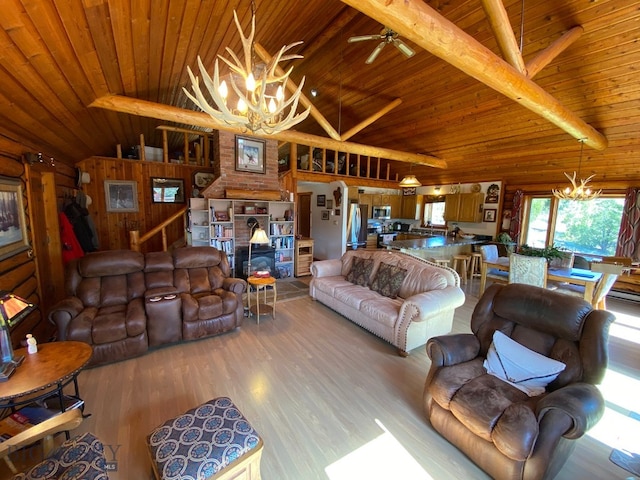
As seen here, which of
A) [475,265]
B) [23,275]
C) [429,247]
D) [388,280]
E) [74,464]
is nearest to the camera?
[74,464]

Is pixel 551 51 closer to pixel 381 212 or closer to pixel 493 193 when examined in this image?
pixel 493 193

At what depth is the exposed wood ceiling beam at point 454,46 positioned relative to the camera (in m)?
1.85

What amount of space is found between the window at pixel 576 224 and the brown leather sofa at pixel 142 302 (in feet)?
23.5

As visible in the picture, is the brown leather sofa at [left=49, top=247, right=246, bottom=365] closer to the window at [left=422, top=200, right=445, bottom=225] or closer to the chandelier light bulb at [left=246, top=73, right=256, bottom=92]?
the chandelier light bulb at [left=246, top=73, right=256, bottom=92]

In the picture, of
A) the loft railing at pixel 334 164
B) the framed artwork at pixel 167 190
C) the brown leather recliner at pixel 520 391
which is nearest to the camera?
the brown leather recliner at pixel 520 391

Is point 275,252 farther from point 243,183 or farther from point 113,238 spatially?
point 113,238

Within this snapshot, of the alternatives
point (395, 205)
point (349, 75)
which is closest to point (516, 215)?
point (395, 205)

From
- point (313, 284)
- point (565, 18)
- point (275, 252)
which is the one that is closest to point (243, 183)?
point (275, 252)

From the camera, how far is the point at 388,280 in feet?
12.5

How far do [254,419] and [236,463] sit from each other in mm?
768

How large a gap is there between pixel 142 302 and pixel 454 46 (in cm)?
414

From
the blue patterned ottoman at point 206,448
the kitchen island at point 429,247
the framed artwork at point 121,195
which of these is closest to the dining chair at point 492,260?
the kitchen island at point 429,247

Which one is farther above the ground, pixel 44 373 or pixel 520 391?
pixel 44 373

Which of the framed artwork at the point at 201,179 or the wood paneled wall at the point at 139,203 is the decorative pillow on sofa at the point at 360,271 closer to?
the framed artwork at the point at 201,179
